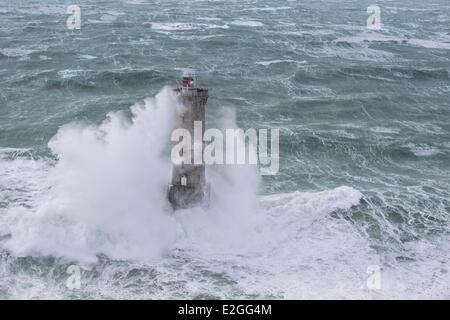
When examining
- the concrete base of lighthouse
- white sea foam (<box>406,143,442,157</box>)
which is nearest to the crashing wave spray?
the concrete base of lighthouse

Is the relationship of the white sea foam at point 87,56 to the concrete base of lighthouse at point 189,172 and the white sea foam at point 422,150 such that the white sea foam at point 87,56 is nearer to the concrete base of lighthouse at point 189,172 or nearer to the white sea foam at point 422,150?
the white sea foam at point 422,150

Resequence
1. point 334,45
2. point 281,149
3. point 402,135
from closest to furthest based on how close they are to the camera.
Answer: point 281,149, point 402,135, point 334,45

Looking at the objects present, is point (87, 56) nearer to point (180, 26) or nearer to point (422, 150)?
point (180, 26)

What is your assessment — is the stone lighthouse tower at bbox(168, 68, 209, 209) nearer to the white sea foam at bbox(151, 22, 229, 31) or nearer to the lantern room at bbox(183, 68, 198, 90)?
the lantern room at bbox(183, 68, 198, 90)

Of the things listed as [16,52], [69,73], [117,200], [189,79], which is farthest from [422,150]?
Result: [16,52]

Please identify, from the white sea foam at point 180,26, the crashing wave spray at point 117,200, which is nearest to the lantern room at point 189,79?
the crashing wave spray at point 117,200

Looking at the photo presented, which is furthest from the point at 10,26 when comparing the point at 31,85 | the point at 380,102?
the point at 380,102
